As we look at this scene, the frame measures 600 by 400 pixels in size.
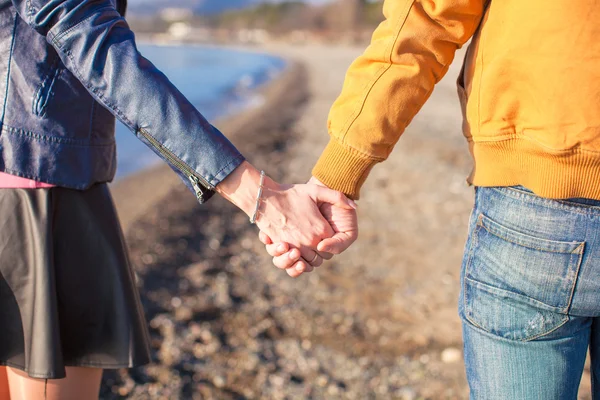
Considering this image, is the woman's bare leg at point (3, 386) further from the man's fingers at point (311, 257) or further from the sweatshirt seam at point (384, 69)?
the sweatshirt seam at point (384, 69)

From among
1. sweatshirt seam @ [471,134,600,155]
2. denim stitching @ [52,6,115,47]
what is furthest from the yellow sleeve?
denim stitching @ [52,6,115,47]

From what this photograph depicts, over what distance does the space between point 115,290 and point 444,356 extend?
2.59 metres

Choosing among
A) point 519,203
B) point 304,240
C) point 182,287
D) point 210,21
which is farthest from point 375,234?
point 210,21

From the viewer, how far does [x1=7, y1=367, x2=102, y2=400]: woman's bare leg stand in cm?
167

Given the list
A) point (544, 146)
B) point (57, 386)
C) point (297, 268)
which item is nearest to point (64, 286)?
point (57, 386)

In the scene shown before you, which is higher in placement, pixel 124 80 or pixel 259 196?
pixel 124 80

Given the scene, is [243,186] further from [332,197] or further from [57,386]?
[57,386]

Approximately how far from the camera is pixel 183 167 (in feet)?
5.27

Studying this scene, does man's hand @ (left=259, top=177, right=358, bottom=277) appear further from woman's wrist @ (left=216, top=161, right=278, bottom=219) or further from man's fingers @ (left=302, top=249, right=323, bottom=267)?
woman's wrist @ (left=216, top=161, right=278, bottom=219)

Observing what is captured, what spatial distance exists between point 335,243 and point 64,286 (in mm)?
804

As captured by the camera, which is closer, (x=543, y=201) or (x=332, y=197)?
(x=543, y=201)

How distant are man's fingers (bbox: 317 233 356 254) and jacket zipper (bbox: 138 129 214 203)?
428 millimetres

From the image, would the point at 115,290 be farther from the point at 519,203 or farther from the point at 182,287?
the point at 182,287

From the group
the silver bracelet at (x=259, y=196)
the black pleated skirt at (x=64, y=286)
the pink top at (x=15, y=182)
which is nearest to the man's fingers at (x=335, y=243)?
the silver bracelet at (x=259, y=196)
